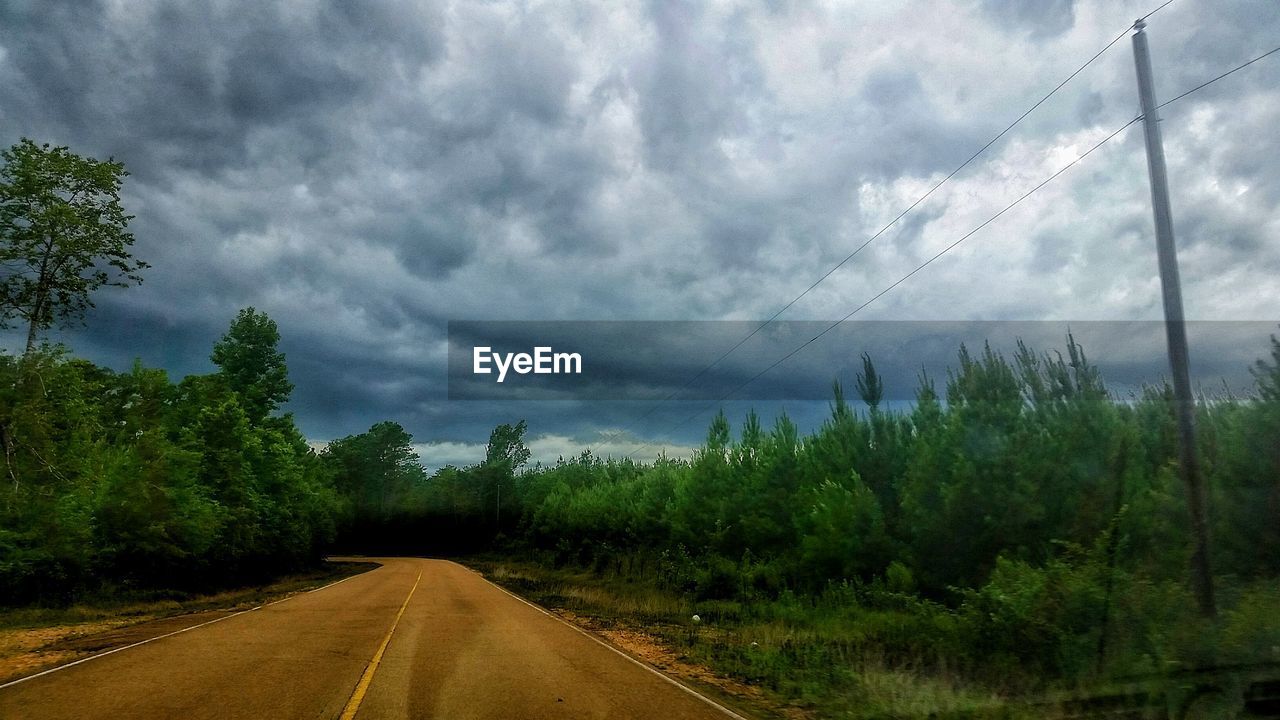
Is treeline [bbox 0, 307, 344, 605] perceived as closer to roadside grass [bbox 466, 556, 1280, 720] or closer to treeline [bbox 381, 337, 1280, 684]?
roadside grass [bbox 466, 556, 1280, 720]

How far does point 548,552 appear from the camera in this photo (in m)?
75.9

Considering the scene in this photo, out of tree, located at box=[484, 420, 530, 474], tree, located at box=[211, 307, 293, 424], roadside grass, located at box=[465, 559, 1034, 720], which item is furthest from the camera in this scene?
tree, located at box=[484, 420, 530, 474]

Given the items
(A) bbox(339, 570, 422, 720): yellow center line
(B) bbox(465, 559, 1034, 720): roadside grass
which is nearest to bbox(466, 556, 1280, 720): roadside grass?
(B) bbox(465, 559, 1034, 720): roadside grass

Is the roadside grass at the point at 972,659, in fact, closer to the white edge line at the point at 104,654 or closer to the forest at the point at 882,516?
the forest at the point at 882,516

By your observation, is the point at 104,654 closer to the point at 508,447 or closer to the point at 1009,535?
the point at 1009,535

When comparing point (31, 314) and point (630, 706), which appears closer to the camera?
point (630, 706)

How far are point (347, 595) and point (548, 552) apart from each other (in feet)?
150

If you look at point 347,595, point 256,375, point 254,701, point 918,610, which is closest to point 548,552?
point 256,375

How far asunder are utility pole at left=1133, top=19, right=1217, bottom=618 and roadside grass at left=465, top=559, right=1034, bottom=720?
289cm

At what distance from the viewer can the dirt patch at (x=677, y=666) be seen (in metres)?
10.5

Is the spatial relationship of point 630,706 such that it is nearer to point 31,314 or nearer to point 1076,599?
point 1076,599

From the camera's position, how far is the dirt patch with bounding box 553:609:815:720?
1047 cm

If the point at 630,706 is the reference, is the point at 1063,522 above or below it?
above

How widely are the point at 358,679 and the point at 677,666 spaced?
19.0 ft
